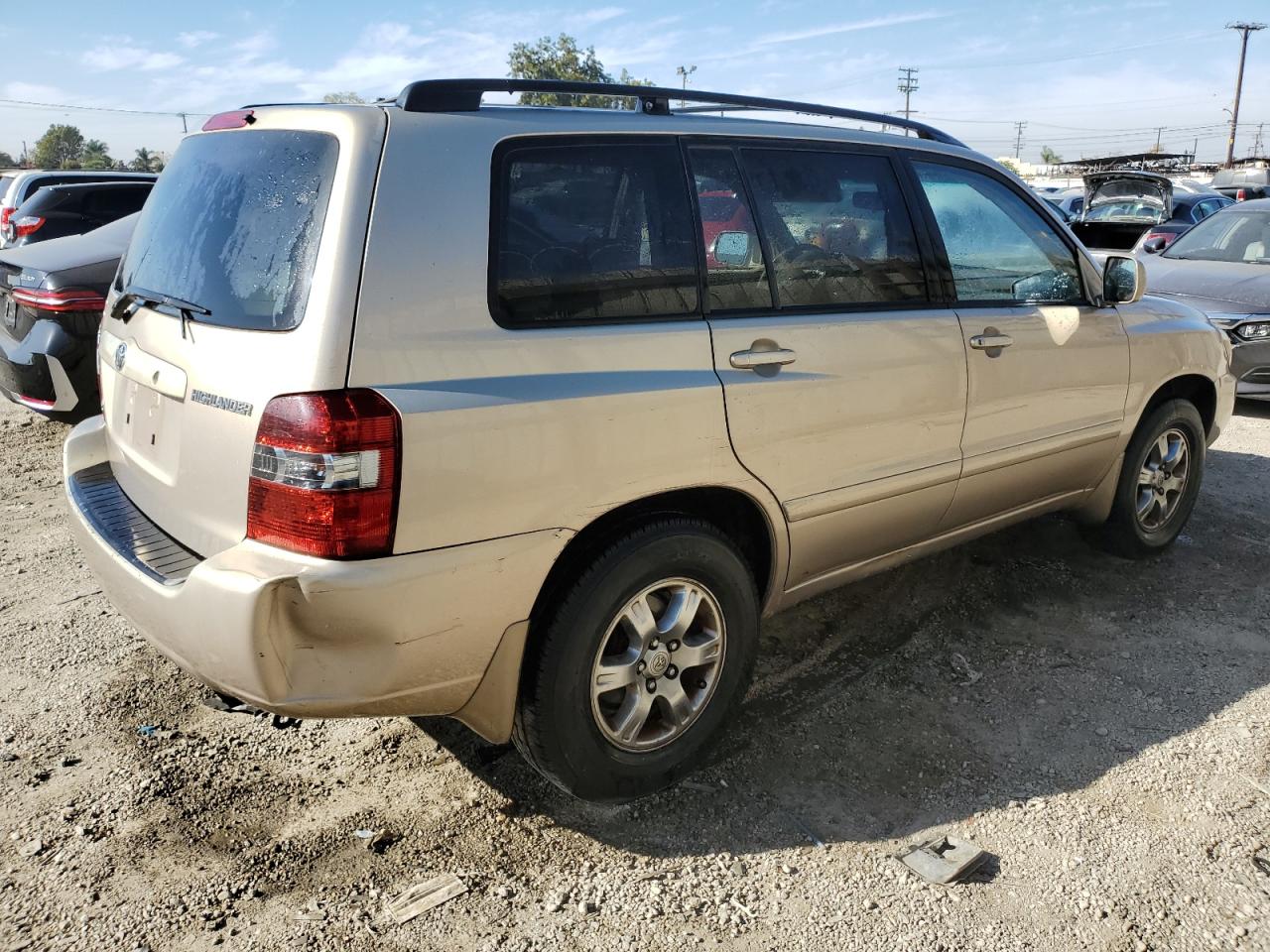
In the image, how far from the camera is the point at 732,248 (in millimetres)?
2879

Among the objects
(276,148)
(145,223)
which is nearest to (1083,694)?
(276,148)

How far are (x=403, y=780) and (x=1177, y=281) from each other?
25.6 feet

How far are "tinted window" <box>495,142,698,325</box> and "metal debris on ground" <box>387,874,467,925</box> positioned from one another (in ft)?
4.65

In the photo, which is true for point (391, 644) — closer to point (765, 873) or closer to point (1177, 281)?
point (765, 873)

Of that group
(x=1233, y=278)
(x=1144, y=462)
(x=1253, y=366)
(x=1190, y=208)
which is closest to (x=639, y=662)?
(x=1144, y=462)

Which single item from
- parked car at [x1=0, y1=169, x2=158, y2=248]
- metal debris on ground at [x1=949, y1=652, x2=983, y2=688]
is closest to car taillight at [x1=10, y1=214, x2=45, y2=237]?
parked car at [x1=0, y1=169, x2=158, y2=248]

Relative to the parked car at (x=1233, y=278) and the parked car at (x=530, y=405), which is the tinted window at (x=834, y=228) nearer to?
the parked car at (x=530, y=405)

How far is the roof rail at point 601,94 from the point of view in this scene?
242cm

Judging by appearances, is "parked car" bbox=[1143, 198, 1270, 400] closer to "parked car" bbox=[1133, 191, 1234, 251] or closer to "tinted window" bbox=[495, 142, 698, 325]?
"parked car" bbox=[1133, 191, 1234, 251]

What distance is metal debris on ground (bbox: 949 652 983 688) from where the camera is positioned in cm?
359

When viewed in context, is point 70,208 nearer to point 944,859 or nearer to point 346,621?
point 346,621

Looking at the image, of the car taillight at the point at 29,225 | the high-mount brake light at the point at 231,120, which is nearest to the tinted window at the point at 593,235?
the high-mount brake light at the point at 231,120

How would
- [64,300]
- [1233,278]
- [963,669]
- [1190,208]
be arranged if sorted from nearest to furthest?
[963,669] < [64,300] < [1233,278] < [1190,208]

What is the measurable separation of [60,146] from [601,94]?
92718 mm
